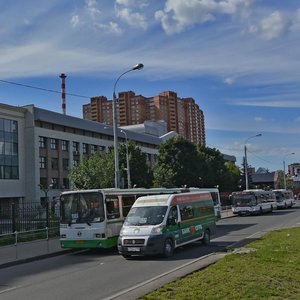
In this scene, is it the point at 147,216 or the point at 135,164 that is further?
the point at 135,164

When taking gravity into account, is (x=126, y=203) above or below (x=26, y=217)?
above

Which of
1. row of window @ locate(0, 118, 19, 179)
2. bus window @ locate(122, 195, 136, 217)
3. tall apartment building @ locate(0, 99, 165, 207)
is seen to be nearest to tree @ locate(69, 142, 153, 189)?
tall apartment building @ locate(0, 99, 165, 207)

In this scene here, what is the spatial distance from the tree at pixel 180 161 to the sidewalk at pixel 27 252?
38.1 metres

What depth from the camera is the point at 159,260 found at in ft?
50.1

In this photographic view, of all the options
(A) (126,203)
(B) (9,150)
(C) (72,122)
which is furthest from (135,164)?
(A) (126,203)

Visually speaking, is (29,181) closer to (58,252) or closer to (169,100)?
(169,100)

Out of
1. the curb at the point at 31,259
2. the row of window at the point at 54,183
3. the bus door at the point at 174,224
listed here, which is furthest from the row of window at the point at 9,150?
the bus door at the point at 174,224

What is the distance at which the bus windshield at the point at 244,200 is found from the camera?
46.5 meters

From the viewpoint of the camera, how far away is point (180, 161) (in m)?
60.9

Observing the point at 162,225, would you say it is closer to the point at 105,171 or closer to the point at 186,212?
the point at 186,212

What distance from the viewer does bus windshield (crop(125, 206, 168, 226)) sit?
16266 millimetres

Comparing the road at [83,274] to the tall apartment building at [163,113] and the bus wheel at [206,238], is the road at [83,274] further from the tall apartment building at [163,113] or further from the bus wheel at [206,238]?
the tall apartment building at [163,113]

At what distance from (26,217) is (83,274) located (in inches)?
507

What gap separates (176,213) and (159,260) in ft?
7.95
